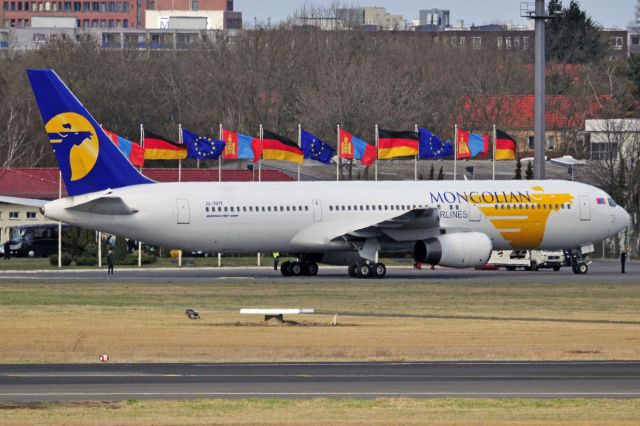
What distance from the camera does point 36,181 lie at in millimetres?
93438

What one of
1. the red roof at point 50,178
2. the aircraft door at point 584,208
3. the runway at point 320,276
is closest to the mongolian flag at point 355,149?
the runway at point 320,276

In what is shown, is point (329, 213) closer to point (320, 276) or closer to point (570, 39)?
point (320, 276)

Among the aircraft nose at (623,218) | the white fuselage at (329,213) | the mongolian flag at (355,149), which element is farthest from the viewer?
the mongolian flag at (355,149)

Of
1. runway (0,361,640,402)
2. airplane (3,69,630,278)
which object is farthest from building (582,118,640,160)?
runway (0,361,640,402)

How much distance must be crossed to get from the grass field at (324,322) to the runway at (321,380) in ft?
5.79

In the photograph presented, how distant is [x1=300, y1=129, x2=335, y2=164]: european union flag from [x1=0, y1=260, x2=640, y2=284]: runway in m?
5.31

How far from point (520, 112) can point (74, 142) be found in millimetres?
90172

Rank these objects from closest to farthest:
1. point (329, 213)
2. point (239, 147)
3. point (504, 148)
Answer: point (329, 213), point (239, 147), point (504, 148)

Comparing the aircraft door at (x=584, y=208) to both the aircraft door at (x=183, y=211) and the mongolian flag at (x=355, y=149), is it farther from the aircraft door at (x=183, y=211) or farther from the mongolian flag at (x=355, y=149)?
the aircraft door at (x=183, y=211)

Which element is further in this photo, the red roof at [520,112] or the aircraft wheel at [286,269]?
the red roof at [520,112]

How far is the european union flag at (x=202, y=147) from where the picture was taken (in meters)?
73.7

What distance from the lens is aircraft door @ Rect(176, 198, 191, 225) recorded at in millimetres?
59781

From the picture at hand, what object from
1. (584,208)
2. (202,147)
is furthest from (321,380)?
(202,147)

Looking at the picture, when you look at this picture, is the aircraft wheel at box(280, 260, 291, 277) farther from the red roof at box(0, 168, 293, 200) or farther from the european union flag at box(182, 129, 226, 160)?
the red roof at box(0, 168, 293, 200)
